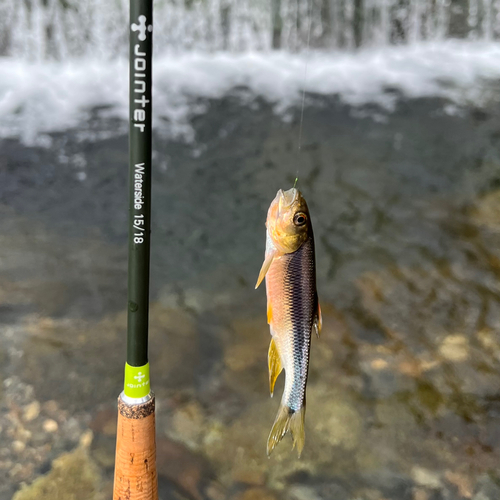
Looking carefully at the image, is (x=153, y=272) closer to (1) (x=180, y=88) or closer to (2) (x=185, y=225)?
(2) (x=185, y=225)

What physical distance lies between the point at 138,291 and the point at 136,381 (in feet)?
1.34

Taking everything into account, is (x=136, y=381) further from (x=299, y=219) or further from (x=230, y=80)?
(x=230, y=80)

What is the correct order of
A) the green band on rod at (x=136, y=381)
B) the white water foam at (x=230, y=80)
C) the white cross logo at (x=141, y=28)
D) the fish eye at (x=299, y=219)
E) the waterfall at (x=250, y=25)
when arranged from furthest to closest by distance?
the waterfall at (x=250, y=25) < the white water foam at (x=230, y=80) < the green band on rod at (x=136, y=381) < the fish eye at (x=299, y=219) < the white cross logo at (x=141, y=28)

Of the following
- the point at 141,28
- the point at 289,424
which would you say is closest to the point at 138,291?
the point at 289,424

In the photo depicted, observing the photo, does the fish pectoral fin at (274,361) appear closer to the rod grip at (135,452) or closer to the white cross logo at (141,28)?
the rod grip at (135,452)

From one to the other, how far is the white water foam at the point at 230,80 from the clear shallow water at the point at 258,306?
70cm

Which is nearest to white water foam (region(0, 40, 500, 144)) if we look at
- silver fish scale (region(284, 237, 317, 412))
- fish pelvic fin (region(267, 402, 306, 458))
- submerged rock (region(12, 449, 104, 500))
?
submerged rock (region(12, 449, 104, 500))

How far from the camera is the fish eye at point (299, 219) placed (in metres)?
2.10

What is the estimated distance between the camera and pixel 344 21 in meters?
11.2

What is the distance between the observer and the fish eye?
82.7 inches

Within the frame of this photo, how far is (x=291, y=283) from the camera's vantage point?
215 centimetres

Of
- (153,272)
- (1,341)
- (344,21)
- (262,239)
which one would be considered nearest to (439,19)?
(344,21)

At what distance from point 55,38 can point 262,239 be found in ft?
23.6

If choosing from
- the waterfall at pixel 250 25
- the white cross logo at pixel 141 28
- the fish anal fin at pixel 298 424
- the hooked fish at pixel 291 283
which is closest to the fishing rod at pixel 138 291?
the white cross logo at pixel 141 28
